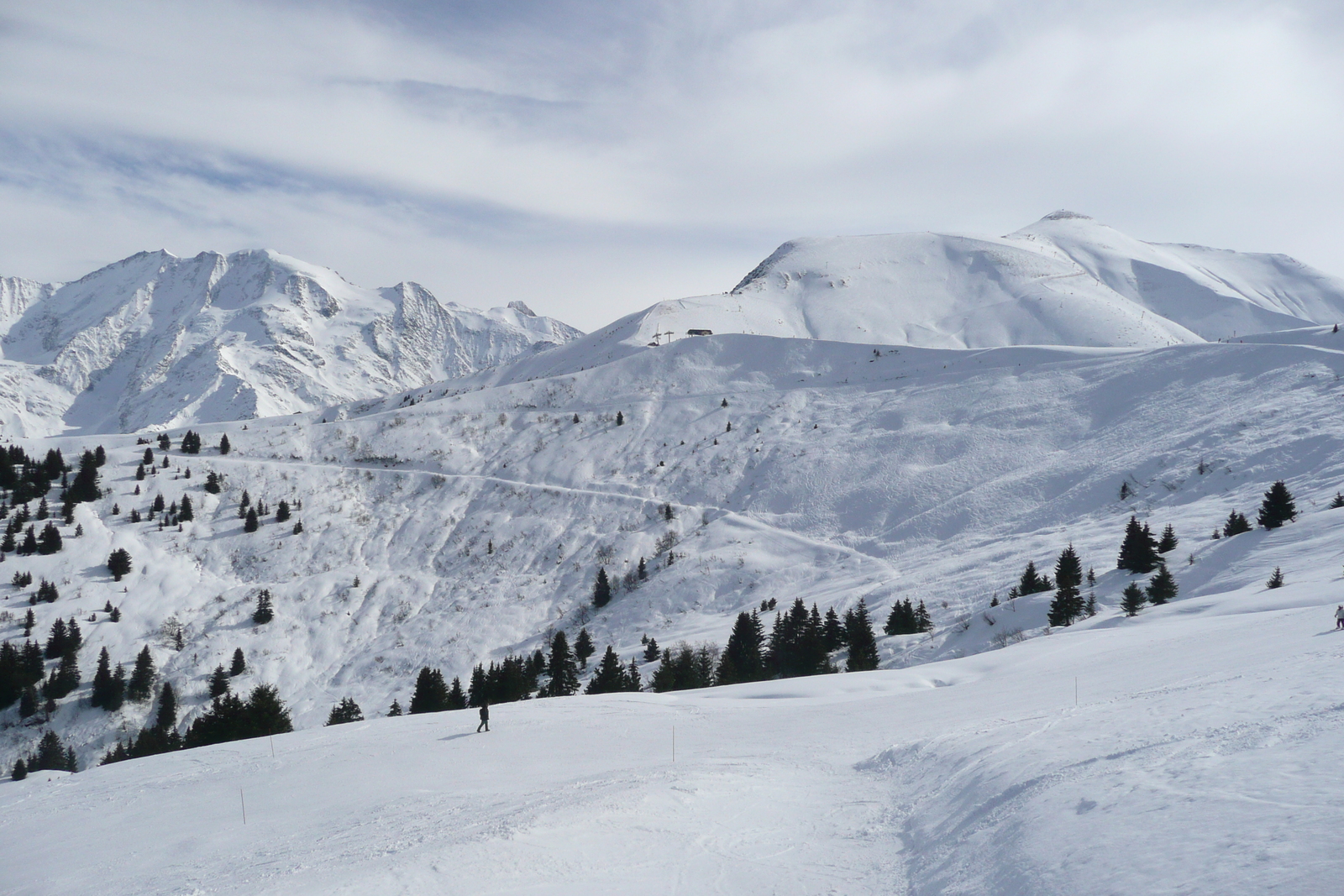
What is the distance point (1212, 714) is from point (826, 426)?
73.6m

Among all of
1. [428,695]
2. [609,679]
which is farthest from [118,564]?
[609,679]

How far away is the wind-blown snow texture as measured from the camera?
1019 centimetres

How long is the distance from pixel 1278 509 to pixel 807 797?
118 feet

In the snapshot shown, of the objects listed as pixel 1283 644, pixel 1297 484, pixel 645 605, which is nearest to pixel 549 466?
pixel 645 605

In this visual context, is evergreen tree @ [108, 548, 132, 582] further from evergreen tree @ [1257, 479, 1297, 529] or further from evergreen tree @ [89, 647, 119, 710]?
evergreen tree @ [1257, 479, 1297, 529]

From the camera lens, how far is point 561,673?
4331 cm

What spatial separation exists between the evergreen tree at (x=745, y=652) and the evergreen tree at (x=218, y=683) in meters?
35.1

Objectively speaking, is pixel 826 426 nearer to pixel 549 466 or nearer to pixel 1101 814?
pixel 549 466

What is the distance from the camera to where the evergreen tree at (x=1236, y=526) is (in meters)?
39.3

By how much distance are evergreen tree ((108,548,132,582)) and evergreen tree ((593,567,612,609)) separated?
42.0 metres

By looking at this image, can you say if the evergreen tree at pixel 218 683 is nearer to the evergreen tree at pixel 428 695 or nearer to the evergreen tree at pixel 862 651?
the evergreen tree at pixel 428 695

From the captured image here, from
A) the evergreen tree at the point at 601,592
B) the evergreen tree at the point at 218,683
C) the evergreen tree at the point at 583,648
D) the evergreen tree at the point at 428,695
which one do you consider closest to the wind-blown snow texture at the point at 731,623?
the evergreen tree at the point at 601,592

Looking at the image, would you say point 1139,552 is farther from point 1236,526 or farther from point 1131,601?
point 1131,601

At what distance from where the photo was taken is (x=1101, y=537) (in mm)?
48562
